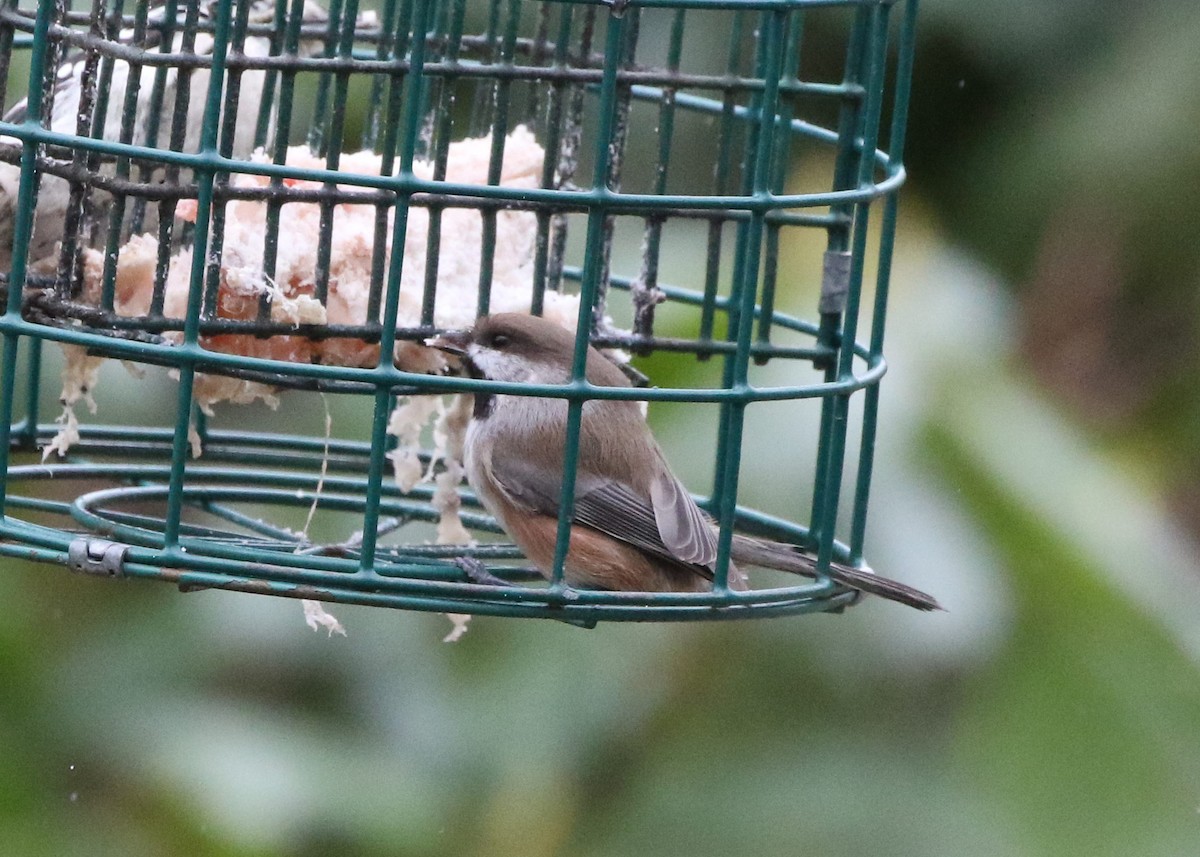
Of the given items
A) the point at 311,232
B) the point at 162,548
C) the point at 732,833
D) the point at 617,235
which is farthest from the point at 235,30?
the point at 732,833

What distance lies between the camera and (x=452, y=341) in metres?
4.00

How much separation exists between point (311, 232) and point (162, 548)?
101 centimetres

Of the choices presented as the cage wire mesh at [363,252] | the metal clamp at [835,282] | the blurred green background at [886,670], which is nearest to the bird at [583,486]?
the cage wire mesh at [363,252]

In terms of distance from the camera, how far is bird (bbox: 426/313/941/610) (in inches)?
159

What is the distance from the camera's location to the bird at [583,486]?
13.3ft

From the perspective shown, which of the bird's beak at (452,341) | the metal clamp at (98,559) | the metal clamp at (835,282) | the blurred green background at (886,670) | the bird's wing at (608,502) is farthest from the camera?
the blurred green background at (886,670)

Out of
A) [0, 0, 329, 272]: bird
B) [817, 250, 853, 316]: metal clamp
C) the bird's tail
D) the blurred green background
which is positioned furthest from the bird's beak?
the blurred green background

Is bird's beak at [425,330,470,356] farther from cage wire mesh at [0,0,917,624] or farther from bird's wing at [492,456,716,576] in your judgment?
bird's wing at [492,456,716,576]

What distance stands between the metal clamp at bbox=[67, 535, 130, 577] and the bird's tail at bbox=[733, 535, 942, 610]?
154 cm

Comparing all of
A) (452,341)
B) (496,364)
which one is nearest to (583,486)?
(496,364)

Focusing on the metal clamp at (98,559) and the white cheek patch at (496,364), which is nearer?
the metal clamp at (98,559)

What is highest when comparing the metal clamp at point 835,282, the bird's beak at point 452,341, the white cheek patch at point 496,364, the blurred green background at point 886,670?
the metal clamp at point 835,282

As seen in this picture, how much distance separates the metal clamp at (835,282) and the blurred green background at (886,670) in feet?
4.45

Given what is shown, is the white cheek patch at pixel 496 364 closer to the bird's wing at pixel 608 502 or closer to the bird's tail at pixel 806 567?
the bird's wing at pixel 608 502
